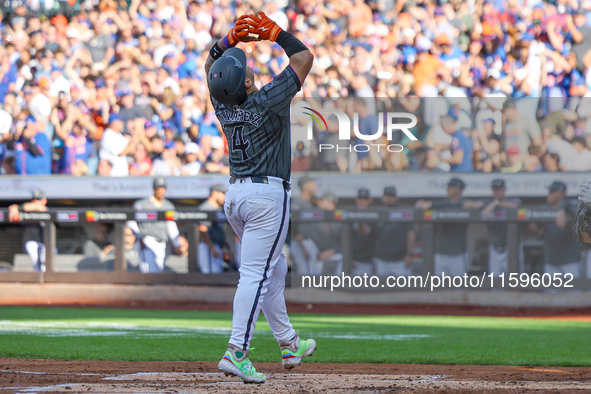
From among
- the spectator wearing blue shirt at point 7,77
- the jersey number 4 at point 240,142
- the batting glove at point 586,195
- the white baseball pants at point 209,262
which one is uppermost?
the spectator wearing blue shirt at point 7,77

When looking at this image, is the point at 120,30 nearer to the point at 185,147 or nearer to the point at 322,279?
the point at 185,147

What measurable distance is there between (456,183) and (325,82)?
3.27 metres

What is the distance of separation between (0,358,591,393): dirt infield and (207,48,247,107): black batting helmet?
4.96 feet

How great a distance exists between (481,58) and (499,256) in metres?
3.78

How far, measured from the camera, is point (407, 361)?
602cm

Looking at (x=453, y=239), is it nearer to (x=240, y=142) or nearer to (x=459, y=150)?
(x=459, y=150)

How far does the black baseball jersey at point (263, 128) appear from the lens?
161 inches

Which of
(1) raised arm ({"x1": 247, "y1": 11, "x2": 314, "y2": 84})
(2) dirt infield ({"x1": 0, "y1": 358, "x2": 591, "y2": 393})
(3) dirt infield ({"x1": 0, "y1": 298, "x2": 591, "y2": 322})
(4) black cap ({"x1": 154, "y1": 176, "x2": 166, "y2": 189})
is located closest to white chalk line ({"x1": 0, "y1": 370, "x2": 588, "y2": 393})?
(2) dirt infield ({"x1": 0, "y1": 358, "x2": 591, "y2": 393})

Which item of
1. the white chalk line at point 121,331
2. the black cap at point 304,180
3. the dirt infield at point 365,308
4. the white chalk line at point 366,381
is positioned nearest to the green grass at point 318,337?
the white chalk line at point 121,331

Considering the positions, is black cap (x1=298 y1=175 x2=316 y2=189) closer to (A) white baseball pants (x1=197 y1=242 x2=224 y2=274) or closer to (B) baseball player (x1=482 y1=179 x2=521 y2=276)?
(A) white baseball pants (x1=197 y1=242 x2=224 y2=274)

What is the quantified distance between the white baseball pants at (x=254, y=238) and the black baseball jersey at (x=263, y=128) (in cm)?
7

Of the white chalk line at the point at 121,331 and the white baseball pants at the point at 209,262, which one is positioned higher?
the white baseball pants at the point at 209,262

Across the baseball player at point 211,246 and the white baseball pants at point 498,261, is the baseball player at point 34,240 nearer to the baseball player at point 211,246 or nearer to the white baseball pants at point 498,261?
the baseball player at point 211,246

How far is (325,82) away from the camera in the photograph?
1377 cm
